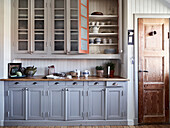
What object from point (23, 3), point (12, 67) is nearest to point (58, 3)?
point (23, 3)

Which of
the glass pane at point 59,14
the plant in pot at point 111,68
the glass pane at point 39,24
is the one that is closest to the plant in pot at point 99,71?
the plant in pot at point 111,68

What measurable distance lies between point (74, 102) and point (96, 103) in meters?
0.45

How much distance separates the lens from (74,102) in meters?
3.13

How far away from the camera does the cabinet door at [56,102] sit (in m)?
3.12

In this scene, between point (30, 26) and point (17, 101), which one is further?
point (30, 26)

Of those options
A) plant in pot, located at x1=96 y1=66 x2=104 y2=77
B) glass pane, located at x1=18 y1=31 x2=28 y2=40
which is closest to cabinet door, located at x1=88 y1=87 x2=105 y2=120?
plant in pot, located at x1=96 y1=66 x2=104 y2=77

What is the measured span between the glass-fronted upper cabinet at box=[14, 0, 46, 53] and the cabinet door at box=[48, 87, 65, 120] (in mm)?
966

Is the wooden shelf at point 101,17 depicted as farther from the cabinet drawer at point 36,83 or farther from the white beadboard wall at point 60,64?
the cabinet drawer at point 36,83

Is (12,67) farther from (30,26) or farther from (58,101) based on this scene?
(58,101)

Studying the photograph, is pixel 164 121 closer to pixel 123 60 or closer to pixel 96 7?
pixel 123 60

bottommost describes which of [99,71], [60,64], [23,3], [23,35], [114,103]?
[114,103]

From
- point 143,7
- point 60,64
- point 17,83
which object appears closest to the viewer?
point 17,83

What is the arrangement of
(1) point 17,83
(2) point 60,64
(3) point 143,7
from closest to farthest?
(1) point 17,83, (3) point 143,7, (2) point 60,64

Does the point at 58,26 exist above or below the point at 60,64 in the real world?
above
